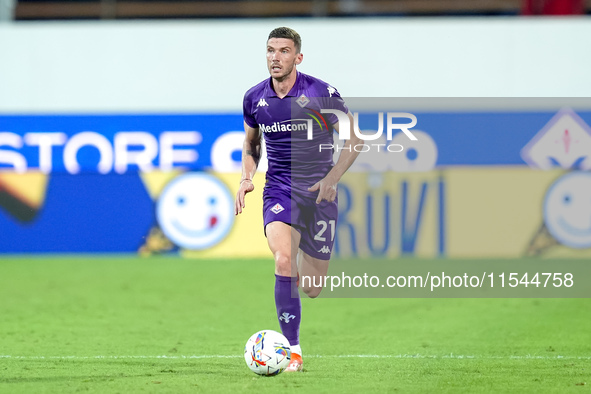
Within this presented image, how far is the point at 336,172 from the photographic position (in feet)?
20.5

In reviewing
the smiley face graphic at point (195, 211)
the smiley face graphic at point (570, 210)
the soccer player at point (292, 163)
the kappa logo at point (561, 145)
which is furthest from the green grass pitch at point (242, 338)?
the kappa logo at point (561, 145)

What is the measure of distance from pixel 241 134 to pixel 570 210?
5114mm

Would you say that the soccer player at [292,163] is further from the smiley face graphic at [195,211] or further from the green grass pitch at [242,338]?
the smiley face graphic at [195,211]

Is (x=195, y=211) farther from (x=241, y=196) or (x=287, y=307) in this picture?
(x=287, y=307)

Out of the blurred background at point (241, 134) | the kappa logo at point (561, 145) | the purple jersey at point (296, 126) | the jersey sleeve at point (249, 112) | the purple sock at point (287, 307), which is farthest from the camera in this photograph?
the kappa logo at point (561, 145)

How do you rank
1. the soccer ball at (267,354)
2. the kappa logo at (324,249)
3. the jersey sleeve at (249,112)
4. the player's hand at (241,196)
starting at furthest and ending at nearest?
the kappa logo at (324,249), the jersey sleeve at (249,112), the player's hand at (241,196), the soccer ball at (267,354)

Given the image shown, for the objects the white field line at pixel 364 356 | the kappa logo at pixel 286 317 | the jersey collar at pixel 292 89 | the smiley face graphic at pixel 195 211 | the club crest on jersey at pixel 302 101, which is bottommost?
the smiley face graphic at pixel 195 211

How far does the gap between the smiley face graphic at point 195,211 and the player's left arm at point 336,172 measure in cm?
795

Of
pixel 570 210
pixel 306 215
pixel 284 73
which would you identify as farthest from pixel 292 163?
pixel 570 210

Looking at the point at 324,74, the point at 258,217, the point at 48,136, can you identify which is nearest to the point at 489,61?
the point at 324,74

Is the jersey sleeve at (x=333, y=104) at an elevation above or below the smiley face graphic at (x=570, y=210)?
above

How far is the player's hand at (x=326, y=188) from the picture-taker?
6.20 metres

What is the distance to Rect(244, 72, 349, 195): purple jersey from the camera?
6305 millimetres

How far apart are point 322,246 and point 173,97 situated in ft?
29.3
